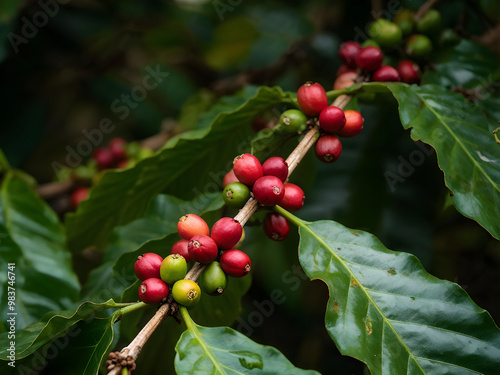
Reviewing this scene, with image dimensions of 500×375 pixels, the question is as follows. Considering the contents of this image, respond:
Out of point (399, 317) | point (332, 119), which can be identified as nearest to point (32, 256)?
point (332, 119)

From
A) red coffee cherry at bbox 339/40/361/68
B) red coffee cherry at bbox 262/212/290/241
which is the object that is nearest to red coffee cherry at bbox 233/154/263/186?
red coffee cherry at bbox 262/212/290/241

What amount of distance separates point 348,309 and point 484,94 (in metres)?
1.10

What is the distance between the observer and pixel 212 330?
1.02 m

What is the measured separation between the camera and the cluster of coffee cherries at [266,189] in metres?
1.10

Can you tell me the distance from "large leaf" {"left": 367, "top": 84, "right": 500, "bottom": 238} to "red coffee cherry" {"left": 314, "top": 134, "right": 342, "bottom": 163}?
0.63 feet

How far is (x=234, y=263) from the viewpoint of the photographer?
1035 millimetres

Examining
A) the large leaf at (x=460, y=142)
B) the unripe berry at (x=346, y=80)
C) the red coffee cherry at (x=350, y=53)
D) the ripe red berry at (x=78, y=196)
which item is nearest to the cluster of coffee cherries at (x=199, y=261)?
the large leaf at (x=460, y=142)

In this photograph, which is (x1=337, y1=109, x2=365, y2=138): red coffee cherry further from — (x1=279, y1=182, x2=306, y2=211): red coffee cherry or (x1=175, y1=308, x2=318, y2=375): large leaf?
(x1=175, y1=308, x2=318, y2=375): large leaf

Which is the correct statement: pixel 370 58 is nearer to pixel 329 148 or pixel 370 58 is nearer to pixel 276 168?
pixel 329 148

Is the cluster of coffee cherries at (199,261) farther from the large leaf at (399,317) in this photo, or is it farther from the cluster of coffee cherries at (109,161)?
the cluster of coffee cherries at (109,161)

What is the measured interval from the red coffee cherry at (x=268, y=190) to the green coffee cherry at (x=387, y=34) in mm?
800

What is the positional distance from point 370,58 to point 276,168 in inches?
22.4

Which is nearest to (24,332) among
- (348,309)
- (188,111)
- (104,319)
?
(104,319)

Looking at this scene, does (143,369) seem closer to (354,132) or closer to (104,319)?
(104,319)
